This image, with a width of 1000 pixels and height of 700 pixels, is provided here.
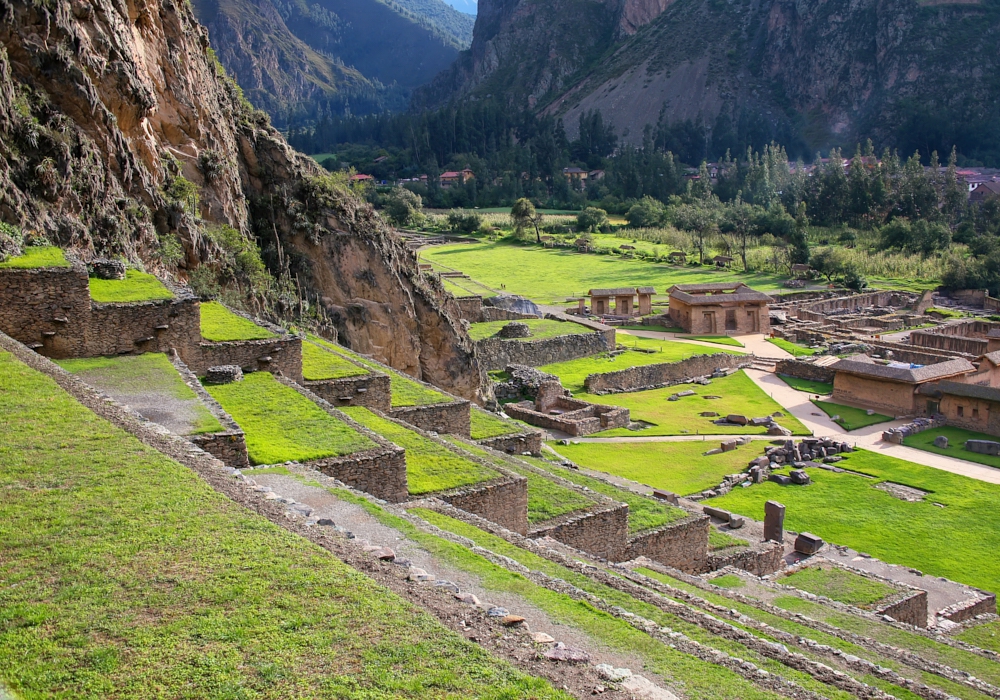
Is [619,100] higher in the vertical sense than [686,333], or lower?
higher

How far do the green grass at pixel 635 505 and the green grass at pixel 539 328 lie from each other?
25972mm

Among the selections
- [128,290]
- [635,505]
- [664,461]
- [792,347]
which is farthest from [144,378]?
[792,347]

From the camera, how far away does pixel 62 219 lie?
20.1m

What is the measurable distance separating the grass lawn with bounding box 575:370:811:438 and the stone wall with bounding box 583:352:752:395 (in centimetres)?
87

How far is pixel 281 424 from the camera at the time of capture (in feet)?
52.2

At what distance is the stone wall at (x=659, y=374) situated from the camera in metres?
45.1

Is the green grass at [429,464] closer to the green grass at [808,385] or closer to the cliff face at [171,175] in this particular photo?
the cliff face at [171,175]

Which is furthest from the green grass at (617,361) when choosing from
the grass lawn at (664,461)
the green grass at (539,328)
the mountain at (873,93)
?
the mountain at (873,93)

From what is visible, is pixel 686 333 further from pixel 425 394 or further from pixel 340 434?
pixel 340 434

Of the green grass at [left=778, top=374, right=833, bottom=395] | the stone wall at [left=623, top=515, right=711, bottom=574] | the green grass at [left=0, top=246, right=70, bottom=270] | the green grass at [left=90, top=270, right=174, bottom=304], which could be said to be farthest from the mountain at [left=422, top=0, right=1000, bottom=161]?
the green grass at [left=0, top=246, right=70, bottom=270]

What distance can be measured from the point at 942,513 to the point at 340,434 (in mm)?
20766

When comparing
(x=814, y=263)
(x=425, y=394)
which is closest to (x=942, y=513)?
(x=425, y=394)

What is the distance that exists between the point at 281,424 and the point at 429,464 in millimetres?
3051

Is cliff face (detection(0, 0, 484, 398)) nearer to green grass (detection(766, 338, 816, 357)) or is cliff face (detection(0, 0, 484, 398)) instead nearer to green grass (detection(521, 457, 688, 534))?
green grass (detection(521, 457, 688, 534))
